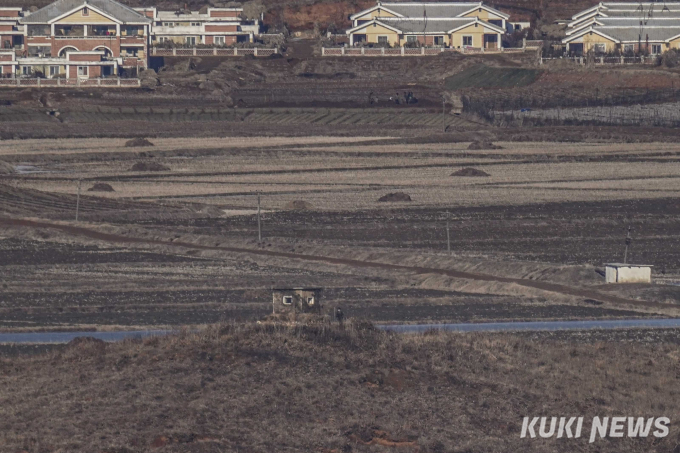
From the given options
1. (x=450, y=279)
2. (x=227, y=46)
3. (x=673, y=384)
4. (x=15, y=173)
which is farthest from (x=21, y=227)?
(x=227, y=46)

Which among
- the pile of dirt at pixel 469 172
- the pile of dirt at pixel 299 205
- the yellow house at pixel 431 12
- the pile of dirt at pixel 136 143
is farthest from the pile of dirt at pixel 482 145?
the yellow house at pixel 431 12

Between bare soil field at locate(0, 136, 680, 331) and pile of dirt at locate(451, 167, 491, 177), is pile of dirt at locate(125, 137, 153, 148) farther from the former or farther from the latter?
pile of dirt at locate(451, 167, 491, 177)

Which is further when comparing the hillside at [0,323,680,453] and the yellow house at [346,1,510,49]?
the yellow house at [346,1,510,49]

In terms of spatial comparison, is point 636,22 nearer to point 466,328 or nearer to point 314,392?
point 466,328

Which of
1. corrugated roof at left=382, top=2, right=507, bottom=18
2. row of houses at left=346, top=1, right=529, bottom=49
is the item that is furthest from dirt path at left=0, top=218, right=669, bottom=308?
corrugated roof at left=382, top=2, right=507, bottom=18

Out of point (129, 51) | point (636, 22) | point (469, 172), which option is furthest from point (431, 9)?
point (469, 172)

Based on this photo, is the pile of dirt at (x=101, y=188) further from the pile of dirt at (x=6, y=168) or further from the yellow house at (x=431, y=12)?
the yellow house at (x=431, y=12)

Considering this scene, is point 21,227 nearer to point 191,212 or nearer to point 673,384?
point 191,212

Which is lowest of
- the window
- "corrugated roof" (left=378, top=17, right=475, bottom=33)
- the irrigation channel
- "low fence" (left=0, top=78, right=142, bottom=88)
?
the irrigation channel
